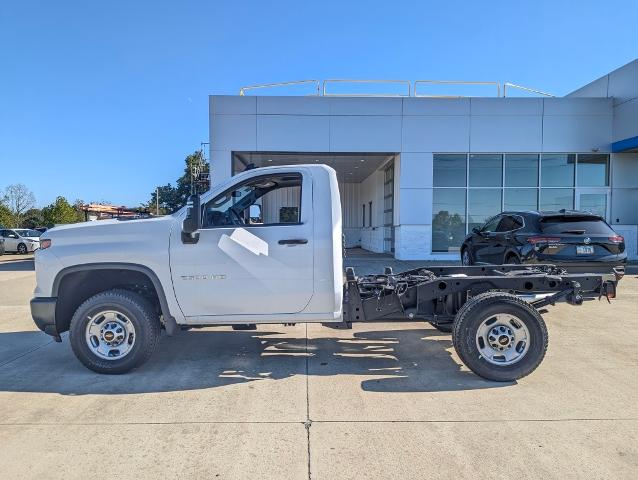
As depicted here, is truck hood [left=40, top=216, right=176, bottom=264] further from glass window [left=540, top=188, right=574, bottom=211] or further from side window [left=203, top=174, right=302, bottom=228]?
glass window [left=540, top=188, right=574, bottom=211]

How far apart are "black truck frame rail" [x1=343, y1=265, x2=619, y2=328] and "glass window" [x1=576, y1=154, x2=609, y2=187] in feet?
46.5

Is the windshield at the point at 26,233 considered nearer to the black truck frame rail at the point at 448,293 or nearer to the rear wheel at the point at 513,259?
the rear wheel at the point at 513,259

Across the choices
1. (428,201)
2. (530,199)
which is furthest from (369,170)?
(530,199)

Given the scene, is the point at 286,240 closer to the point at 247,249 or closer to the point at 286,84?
the point at 247,249

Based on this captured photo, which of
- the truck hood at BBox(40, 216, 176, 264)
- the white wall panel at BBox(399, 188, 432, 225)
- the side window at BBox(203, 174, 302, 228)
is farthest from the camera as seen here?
the white wall panel at BBox(399, 188, 432, 225)

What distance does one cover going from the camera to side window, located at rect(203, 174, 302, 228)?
465cm

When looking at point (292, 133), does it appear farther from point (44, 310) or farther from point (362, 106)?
point (44, 310)

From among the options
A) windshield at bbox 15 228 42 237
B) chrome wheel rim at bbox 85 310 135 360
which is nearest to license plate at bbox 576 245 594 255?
chrome wheel rim at bbox 85 310 135 360

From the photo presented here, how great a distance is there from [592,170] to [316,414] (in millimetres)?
17657

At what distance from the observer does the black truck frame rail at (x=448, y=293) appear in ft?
15.7

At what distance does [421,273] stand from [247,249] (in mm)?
2710

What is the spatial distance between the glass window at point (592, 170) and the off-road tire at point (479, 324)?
15.3 meters

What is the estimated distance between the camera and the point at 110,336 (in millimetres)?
4582

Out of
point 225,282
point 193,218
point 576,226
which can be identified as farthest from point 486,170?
point 193,218
